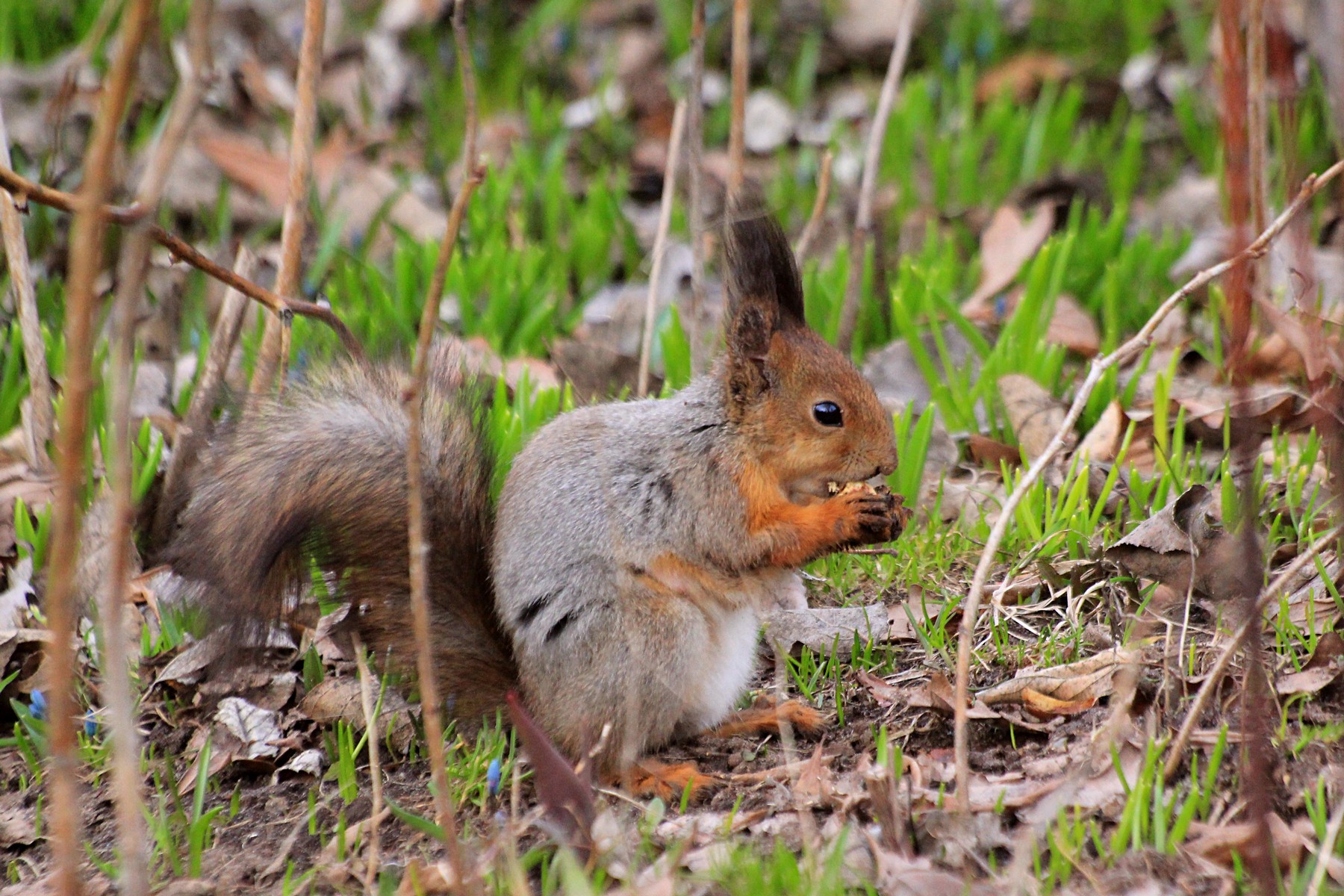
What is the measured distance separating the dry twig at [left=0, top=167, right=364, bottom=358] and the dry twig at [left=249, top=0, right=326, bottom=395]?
0.45 meters

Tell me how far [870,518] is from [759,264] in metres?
0.44

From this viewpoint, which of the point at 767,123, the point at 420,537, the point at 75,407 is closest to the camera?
the point at 75,407

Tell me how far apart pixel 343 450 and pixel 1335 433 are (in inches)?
53.6

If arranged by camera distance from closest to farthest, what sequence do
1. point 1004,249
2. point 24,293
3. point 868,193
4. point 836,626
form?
point 836,626 < point 24,293 < point 868,193 < point 1004,249

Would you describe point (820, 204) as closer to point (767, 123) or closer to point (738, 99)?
point (738, 99)

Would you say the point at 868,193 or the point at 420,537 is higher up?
the point at 868,193

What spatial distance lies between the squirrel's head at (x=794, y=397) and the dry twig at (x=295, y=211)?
80cm

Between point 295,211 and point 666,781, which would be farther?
point 295,211

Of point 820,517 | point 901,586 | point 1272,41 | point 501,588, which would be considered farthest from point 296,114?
point 1272,41

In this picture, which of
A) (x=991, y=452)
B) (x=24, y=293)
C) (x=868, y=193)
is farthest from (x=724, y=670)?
(x=24, y=293)

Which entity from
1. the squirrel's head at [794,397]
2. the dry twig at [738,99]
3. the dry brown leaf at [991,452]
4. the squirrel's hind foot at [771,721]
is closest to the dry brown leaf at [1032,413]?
the dry brown leaf at [991,452]

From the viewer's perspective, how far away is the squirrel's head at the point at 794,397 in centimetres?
235

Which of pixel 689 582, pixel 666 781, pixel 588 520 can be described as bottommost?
pixel 666 781

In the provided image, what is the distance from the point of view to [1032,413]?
2930mm
